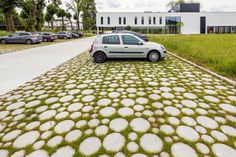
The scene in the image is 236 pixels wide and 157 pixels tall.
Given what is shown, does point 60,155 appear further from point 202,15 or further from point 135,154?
point 202,15

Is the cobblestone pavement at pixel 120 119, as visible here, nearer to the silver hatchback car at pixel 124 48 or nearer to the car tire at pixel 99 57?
the silver hatchback car at pixel 124 48

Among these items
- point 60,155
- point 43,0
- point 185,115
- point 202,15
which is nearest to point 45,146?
Answer: point 60,155

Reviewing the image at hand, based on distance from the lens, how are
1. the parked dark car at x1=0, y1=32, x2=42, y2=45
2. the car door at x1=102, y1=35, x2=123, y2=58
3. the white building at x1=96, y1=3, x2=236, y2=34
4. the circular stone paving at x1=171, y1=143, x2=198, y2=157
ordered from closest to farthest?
the circular stone paving at x1=171, y1=143, x2=198, y2=157 → the car door at x1=102, y1=35, x2=123, y2=58 → the parked dark car at x1=0, y1=32, x2=42, y2=45 → the white building at x1=96, y1=3, x2=236, y2=34

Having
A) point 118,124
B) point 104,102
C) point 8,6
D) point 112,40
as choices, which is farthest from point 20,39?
point 118,124

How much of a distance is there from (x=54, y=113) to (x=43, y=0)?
131 feet

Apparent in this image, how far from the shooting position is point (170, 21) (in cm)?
7375

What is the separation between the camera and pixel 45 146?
3223 millimetres

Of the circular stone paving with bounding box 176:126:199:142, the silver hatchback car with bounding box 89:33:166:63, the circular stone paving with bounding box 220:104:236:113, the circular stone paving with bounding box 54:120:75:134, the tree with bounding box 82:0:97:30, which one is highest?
the tree with bounding box 82:0:97:30

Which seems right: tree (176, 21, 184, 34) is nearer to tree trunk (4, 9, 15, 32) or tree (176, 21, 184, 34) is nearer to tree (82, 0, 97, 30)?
tree (82, 0, 97, 30)

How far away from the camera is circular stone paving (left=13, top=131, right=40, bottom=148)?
3.31 meters

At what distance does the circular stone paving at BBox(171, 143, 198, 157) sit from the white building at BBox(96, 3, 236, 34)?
72.8m

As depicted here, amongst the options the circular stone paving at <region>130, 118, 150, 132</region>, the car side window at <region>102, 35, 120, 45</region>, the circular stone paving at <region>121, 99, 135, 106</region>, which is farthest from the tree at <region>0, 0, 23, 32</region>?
the circular stone paving at <region>130, 118, 150, 132</region>

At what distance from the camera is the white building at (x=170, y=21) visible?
73.0m

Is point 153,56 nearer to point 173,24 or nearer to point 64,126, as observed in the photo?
point 64,126
